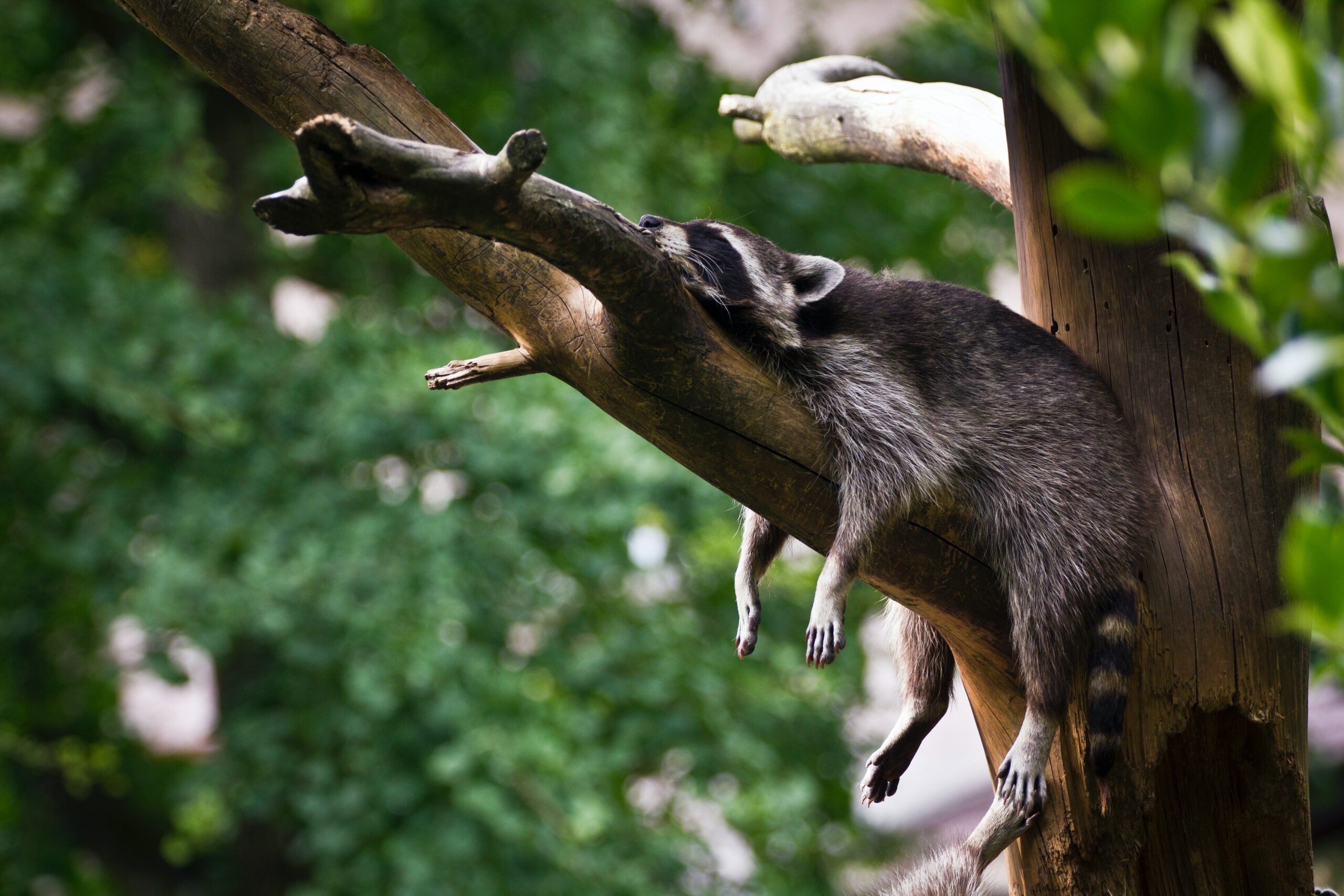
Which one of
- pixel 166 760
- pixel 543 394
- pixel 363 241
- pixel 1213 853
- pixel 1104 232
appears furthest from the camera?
pixel 166 760

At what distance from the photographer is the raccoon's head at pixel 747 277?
2.18 metres

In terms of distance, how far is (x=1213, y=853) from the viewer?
1.96 metres

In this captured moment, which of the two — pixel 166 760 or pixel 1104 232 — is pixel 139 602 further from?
pixel 1104 232

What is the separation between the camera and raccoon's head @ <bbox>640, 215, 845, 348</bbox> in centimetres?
218

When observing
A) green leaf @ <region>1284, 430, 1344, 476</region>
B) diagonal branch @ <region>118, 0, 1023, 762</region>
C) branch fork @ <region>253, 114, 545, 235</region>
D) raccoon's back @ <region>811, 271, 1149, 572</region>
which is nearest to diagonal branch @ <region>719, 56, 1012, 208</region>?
raccoon's back @ <region>811, 271, 1149, 572</region>

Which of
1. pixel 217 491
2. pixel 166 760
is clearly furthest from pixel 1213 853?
pixel 166 760

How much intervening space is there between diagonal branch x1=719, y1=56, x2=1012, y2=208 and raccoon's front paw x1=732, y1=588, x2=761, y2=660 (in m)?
1.04

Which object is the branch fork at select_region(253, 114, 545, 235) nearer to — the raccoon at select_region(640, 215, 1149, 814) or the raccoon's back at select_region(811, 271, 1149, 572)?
the raccoon at select_region(640, 215, 1149, 814)

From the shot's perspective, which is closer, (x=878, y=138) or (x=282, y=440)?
(x=878, y=138)

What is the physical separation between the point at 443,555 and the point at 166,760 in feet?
11.7

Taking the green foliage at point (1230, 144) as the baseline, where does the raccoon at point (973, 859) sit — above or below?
below

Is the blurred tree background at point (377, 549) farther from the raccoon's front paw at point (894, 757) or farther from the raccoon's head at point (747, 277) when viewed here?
the raccoon's head at point (747, 277)

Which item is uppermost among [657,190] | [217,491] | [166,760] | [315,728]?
[657,190]

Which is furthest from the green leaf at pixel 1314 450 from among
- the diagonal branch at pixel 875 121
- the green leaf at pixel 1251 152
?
the diagonal branch at pixel 875 121
